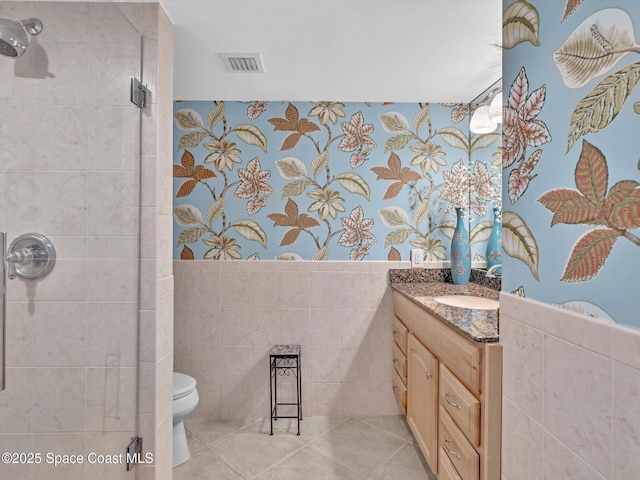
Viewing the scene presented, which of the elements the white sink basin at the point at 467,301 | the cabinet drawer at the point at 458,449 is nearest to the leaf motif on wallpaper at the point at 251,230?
the white sink basin at the point at 467,301

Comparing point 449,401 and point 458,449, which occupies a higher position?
point 449,401

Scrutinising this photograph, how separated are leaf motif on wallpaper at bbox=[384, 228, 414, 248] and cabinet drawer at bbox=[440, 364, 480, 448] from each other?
1245 mm

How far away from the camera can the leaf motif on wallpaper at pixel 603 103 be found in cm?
79

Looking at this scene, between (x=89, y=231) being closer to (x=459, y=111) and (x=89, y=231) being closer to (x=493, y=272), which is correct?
(x=493, y=272)

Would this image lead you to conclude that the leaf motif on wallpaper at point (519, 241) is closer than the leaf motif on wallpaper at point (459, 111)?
Yes

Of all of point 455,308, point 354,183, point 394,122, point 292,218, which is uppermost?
point 394,122

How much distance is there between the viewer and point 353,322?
286 centimetres

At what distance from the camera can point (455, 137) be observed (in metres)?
2.91

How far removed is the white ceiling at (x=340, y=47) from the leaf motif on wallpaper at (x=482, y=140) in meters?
0.29

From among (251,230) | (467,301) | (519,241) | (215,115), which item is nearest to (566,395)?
(519,241)

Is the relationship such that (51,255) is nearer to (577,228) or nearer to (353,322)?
(577,228)

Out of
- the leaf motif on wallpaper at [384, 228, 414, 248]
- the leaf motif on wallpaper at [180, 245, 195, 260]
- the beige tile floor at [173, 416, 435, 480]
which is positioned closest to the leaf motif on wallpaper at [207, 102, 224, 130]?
the leaf motif on wallpaper at [180, 245, 195, 260]

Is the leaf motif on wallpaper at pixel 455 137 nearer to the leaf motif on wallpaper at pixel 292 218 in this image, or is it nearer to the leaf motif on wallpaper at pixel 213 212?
the leaf motif on wallpaper at pixel 292 218

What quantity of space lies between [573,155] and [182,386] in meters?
2.25
